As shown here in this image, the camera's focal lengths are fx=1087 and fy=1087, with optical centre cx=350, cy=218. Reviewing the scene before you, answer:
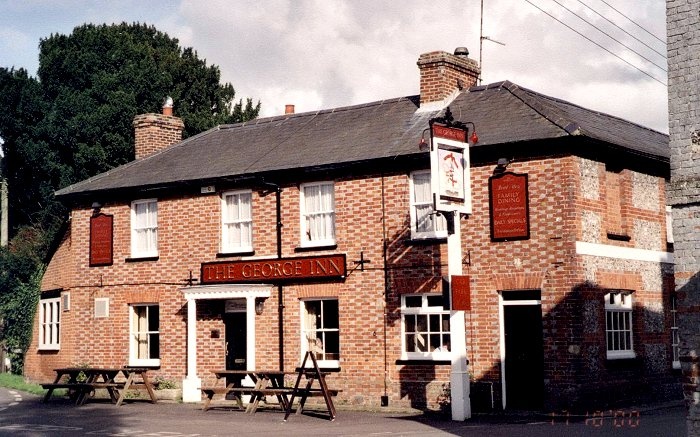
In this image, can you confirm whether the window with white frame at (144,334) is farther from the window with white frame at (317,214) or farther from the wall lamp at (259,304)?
the window with white frame at (317,214)

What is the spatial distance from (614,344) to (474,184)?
15.3 ft

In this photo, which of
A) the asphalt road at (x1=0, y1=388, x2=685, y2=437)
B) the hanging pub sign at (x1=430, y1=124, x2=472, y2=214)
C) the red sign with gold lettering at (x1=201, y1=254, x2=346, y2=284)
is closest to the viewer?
the asphalt road at (x1=0, y1=388, x2=685, y2=437)

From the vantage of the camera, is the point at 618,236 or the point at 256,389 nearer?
the point at 256,389

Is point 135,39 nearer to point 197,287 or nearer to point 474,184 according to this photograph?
point 197,287

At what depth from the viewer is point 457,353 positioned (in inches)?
846

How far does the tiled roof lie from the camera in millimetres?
23734

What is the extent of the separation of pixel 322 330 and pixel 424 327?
2720 mm

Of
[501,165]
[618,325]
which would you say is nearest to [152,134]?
[501,165]

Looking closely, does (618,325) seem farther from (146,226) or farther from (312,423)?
(146,226)

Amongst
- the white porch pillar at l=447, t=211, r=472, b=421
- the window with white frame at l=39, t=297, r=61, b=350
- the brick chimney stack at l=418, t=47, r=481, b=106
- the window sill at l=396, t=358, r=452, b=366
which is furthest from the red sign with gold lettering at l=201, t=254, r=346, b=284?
the window with white frame at l=39, t=297, r=61, b=350

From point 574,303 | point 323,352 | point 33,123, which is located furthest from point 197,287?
point 33,123

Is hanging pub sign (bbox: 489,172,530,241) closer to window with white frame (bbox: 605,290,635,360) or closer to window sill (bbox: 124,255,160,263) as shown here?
window with white frame (bbox: 605,290,635,360)

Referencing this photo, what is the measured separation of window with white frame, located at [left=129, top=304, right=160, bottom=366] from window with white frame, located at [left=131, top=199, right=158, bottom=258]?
57.6 inches

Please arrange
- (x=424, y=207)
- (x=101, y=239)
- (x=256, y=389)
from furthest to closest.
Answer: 1. (x=101, y=239)
2. (x=424, y=207)
3. (x=256, y=389)
